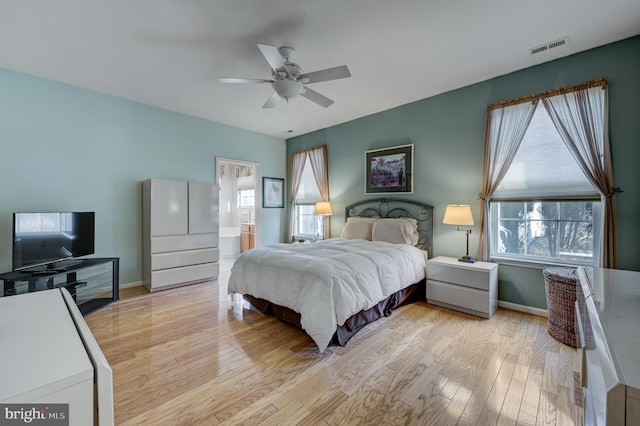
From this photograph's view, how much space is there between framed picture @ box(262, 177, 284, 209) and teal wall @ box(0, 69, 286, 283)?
118 cm

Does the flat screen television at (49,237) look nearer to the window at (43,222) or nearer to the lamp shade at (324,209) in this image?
the window at (43,222)

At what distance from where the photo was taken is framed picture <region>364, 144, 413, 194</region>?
163 inches

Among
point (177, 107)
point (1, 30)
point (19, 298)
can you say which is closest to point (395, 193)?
point (177, 107)

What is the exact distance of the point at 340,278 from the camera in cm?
239

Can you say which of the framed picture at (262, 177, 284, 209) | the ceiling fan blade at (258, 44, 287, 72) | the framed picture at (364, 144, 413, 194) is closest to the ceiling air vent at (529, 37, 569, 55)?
the framed picture at (364, 144, 413, 194)

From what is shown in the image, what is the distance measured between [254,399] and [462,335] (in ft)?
6.51

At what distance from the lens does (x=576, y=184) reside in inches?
110

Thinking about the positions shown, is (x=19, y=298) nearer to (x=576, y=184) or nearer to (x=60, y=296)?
(x=60, y=296)

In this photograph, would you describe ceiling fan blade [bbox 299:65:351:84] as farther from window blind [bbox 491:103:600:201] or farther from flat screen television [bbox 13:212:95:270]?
flat screen television [bbox 13:212:95:270]

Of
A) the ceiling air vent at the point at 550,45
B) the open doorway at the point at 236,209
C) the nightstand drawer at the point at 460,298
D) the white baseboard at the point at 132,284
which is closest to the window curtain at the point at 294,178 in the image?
→ the open doorway at the point at 236,209

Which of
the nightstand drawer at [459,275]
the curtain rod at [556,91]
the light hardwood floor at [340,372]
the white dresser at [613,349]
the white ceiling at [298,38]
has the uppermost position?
the white ceiling at [298,38]

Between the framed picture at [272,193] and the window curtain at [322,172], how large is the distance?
95 centimetres

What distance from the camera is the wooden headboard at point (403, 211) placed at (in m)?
3.94

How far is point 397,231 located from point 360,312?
153cm
